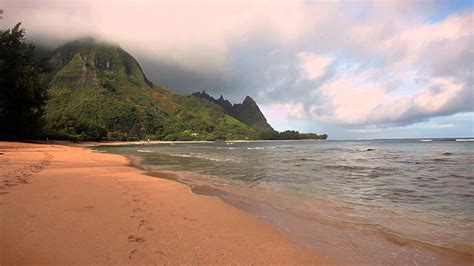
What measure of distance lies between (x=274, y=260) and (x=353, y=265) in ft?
3.91

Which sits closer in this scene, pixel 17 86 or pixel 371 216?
pixel 371 216

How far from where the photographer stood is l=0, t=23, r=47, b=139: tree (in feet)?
137

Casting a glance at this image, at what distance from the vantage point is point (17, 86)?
41969mm

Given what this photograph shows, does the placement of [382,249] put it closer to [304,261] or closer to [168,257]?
[304,261]

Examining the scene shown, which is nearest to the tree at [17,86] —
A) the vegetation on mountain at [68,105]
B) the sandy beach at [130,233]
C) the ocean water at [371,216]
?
the vegetation on mountain at [68,105]

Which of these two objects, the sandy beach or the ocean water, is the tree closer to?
the sandy beach

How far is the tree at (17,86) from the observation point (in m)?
41.7

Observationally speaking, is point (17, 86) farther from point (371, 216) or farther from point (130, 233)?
point (371, 216)

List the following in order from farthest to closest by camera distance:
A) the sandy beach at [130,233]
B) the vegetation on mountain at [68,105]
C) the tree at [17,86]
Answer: the vegetation on mountain at [68,105] < the tree at [17,86] < the sandy beach at [130,233]

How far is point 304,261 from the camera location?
4.16 m

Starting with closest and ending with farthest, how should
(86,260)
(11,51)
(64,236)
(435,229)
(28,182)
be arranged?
1. (86,260)
2. (64,236)
3. (435,229)
4. (28,182)
5. (11,51)

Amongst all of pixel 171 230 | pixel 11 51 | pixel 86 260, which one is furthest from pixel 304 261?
pixel 11 51

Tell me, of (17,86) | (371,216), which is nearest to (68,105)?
(17,86)

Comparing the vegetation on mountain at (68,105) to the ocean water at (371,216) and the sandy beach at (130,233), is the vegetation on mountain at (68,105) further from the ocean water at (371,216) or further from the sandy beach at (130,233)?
the ocean water at (371,216)
